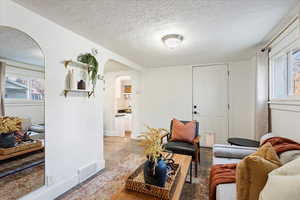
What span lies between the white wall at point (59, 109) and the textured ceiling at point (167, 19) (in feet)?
0.45

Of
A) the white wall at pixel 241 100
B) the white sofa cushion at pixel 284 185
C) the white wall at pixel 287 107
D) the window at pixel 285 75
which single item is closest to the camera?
the white sofa cushion at pixel 284 185

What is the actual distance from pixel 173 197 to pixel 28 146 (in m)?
1.78

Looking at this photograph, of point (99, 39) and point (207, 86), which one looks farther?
point (207, 86)

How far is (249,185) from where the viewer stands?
1107mm

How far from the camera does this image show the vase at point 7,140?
1563 millimetres

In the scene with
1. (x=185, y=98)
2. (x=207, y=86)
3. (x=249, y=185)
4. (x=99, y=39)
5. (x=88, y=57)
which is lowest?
(x=249, y=185)

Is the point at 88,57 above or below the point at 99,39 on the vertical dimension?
below

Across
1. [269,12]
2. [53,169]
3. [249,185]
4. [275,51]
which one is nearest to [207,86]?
[275,51]

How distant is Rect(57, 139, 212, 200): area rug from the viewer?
1.95m

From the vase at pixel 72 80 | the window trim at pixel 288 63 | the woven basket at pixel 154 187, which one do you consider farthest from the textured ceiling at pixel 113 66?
the window trim at pixel 288 63

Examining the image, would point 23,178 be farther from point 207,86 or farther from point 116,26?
A: point 207,86

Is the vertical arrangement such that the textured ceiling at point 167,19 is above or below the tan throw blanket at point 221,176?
above

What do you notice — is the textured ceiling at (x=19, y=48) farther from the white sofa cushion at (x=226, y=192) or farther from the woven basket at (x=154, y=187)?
the white sofa cushion at (x=226, y=192)

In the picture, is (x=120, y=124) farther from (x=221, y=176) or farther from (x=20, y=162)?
(x=221, y=176)
